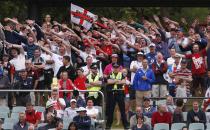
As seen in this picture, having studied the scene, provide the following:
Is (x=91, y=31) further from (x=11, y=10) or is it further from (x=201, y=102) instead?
(x=11, y=10)

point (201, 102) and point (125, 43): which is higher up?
point (125, 43)

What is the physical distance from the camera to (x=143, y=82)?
90.7 ft

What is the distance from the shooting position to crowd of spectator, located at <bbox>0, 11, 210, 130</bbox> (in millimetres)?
26344

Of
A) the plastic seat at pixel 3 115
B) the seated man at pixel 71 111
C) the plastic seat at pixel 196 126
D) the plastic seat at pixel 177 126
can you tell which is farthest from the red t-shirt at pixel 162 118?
the plastic seat at pixel 3 115

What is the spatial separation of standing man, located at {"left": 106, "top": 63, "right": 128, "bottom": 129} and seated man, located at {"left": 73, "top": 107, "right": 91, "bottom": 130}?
1.69 m

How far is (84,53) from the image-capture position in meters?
29.4

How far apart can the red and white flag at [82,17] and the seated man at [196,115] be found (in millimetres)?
6054

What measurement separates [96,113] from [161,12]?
27243mm

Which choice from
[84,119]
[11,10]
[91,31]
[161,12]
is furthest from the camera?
[161,12]

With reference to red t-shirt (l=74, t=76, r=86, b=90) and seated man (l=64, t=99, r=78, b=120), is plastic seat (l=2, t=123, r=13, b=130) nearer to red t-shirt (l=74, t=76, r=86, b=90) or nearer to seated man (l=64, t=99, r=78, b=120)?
seated man (l=64, t=99, r=78, b=120)

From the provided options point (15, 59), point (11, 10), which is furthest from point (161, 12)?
point (15, 59)

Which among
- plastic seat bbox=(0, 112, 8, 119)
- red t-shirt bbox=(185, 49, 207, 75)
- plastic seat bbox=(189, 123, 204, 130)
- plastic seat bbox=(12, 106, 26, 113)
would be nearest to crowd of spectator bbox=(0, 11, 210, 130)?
red t-shirt bbox=(185, 49, 207, 75)

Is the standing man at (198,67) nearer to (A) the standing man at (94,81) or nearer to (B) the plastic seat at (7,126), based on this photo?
(A) the standing man at (94,81)

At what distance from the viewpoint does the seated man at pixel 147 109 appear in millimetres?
26781
